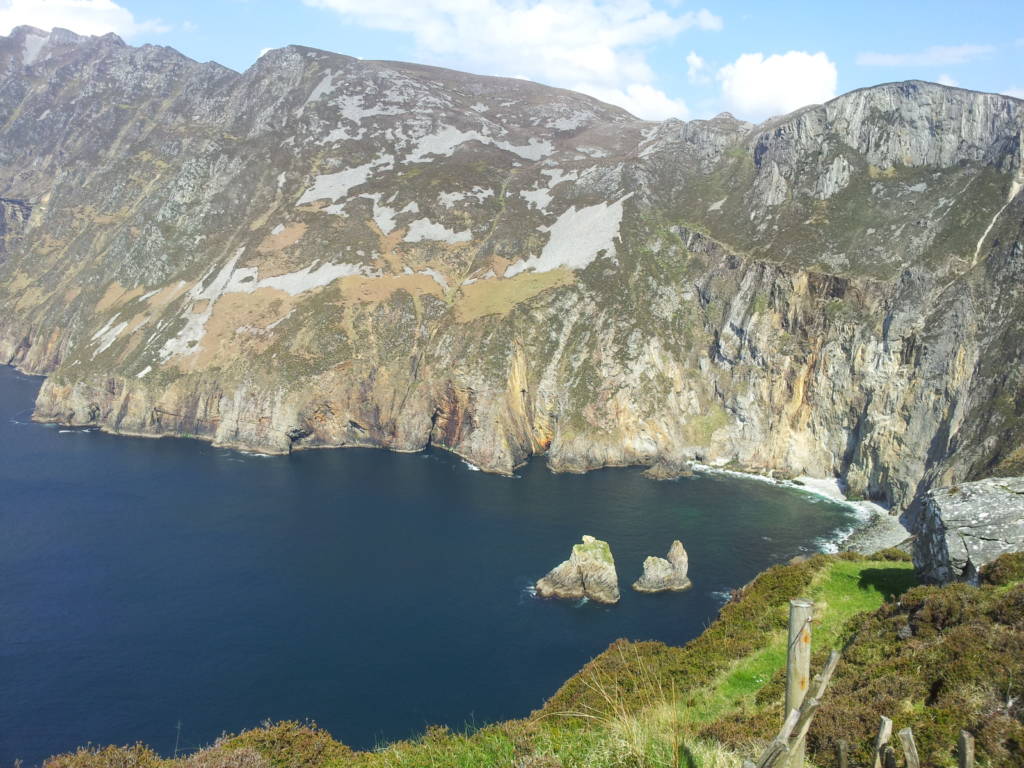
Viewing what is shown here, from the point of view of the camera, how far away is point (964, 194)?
99.8 metres

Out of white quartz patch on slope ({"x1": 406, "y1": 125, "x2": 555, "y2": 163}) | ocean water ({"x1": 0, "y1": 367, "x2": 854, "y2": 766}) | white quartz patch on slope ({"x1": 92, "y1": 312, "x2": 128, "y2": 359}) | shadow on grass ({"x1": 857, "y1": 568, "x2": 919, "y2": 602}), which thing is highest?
white quartz patch on slope ({"x1": 406, "y1": 125, "x2": 555, "y2": 163})

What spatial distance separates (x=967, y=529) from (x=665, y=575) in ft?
123

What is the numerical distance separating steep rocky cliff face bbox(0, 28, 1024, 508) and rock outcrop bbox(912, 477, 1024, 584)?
39.9 meters

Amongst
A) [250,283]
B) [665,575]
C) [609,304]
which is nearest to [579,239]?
[609,304]

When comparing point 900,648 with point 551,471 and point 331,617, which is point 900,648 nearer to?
point 331,617

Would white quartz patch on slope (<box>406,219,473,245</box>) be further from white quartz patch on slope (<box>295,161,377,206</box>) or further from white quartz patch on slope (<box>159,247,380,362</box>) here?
white quartz patch on slope (<box>295,161,377,206</box>)

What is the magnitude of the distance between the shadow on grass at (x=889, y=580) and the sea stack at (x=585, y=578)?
31314 mm

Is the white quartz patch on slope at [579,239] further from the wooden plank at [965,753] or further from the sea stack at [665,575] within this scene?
the wooden plank at [965,753]

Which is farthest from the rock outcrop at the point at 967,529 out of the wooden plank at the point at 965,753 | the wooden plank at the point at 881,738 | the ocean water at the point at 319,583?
the ocean water at the point at 319,583

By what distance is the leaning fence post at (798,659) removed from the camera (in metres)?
9.23

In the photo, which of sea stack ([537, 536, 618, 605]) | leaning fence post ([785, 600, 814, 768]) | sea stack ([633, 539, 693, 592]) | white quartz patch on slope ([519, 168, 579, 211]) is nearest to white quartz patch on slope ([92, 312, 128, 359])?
white quartz patch on slope ([519, 168, 579, 211])

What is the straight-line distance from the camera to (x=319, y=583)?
64625mm

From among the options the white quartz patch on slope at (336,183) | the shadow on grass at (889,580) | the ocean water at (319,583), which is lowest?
the ocean water at (319,583)

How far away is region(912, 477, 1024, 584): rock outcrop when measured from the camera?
27438mm
